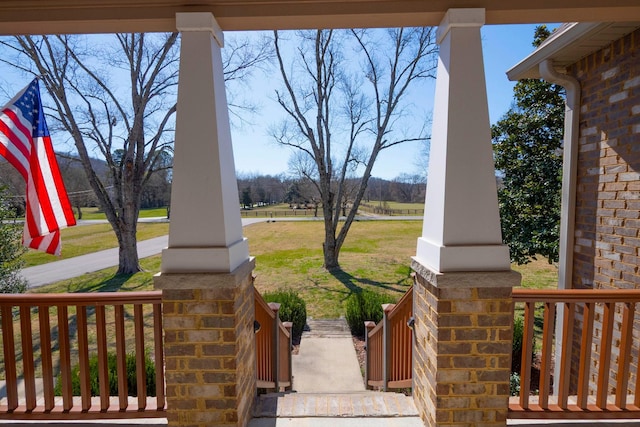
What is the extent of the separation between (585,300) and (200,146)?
8.65 ft

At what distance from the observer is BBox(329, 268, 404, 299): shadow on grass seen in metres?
10.3

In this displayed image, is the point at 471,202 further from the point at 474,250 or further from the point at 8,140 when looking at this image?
the point at 8,140

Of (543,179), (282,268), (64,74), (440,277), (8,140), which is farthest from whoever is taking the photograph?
(282,268)

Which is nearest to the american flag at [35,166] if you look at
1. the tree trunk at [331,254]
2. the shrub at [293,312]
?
the shrub at [293,312]

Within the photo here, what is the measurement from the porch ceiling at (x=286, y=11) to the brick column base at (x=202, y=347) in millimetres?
1632

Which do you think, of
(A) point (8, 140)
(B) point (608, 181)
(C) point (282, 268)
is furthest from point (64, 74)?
(B) point (608, 181)

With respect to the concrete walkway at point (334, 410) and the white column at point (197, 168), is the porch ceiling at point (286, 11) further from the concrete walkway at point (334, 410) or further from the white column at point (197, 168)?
the concrete walkway at point (334, 410)

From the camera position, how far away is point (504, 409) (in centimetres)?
205

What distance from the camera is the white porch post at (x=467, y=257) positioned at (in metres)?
1.96

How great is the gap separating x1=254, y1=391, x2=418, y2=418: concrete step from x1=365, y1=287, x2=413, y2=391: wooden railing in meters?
0.57

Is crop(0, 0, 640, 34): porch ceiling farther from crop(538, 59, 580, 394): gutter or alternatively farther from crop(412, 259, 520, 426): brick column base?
crop(412, 259, 520, 426): brick column base

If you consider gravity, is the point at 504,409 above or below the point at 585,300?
below

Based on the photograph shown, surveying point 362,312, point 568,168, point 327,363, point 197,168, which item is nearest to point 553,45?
point 568,168

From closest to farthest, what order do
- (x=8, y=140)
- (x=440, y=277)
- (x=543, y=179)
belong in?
(x=440, y=277) → (x=8, y=140) → (x=543, y=179)
